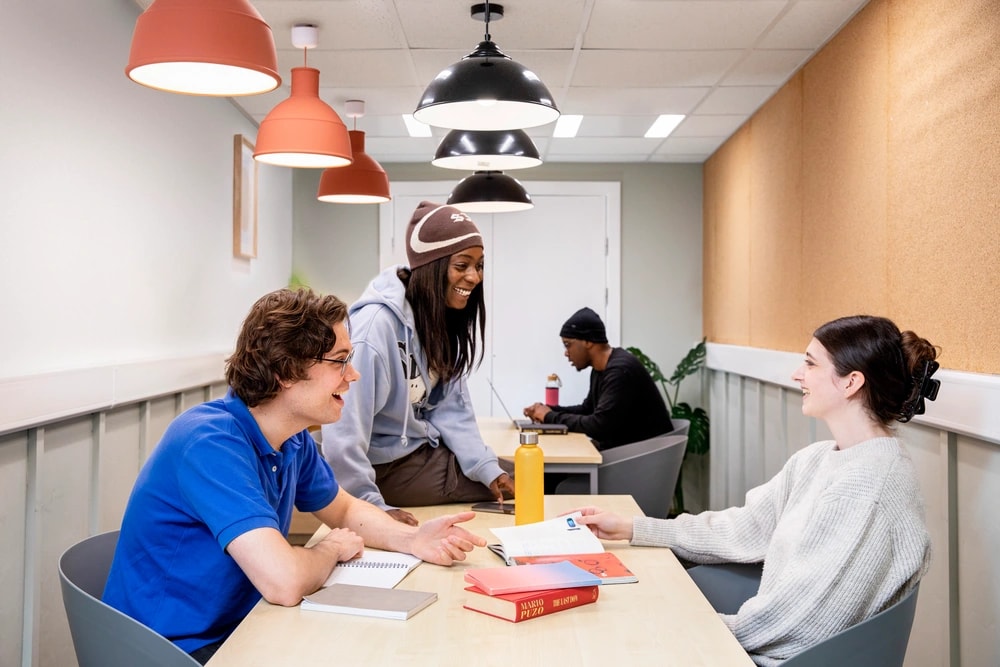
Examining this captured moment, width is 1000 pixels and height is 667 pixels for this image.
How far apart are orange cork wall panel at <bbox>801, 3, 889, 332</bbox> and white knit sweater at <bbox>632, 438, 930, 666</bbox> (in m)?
1.57

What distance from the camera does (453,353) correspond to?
7.92 feet

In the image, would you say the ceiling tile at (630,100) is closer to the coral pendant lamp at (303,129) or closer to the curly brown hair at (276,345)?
the coral pendant lamp at (303,129)

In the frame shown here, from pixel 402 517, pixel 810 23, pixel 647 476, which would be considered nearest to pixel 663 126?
pixel 810 23

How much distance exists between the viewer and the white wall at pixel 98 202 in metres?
2.46

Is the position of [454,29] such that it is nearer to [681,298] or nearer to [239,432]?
[239,432]

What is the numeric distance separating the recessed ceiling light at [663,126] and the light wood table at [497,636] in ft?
12.2

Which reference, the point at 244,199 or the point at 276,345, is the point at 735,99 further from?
the point at 276,345

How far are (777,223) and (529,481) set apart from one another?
9.47 feet

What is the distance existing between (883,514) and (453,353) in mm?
1205

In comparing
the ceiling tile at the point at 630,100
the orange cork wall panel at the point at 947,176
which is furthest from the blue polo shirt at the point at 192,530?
the ceiling tile at the point at 630,100

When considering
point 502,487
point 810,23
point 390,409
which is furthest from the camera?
point 810,23

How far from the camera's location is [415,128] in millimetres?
5141

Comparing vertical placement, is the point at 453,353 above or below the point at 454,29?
below

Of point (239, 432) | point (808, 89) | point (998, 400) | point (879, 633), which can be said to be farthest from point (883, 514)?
point (808, 89)
